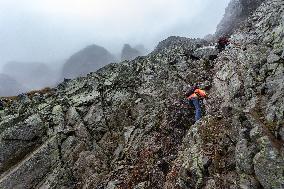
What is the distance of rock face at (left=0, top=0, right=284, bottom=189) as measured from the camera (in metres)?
20.1

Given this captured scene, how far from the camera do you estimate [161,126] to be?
29359 mm

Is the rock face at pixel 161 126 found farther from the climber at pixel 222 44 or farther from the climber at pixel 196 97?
the climber at pixel 222 44

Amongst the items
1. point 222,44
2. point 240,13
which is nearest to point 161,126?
point 222,44

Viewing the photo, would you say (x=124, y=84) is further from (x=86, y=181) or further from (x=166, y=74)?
(x=86, y=181)


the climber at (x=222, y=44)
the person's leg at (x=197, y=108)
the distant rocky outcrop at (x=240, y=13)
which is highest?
the distant rocky outcrop at (x=240, y=13)

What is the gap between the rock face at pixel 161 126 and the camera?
20.1 m

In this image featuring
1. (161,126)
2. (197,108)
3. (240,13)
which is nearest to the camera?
(197,108)

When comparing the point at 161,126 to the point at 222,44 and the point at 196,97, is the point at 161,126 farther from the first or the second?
the point at 222,44

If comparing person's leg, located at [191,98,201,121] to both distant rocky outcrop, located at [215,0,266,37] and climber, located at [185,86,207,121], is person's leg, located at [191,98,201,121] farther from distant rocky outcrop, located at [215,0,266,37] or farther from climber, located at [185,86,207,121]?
distant rocky outcrop, located at [215,0,266,37]

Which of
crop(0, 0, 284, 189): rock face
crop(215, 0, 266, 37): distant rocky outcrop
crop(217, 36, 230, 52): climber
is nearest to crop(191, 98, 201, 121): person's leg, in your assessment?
crop(0, 0, 284, 189): rock face

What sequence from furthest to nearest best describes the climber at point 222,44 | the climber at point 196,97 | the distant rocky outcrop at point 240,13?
the distant rocky outcrop at point 240,13
the climber at point 222,44
the climber at point 196,97

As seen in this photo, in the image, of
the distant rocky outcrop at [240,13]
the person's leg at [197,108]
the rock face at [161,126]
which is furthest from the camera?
the distant rocky outcrop at [240,13]

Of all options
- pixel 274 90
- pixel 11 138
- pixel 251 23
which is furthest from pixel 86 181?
pixel 251 23

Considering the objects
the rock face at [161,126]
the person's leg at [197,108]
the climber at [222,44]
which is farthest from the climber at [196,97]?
the climber at [222,44]
